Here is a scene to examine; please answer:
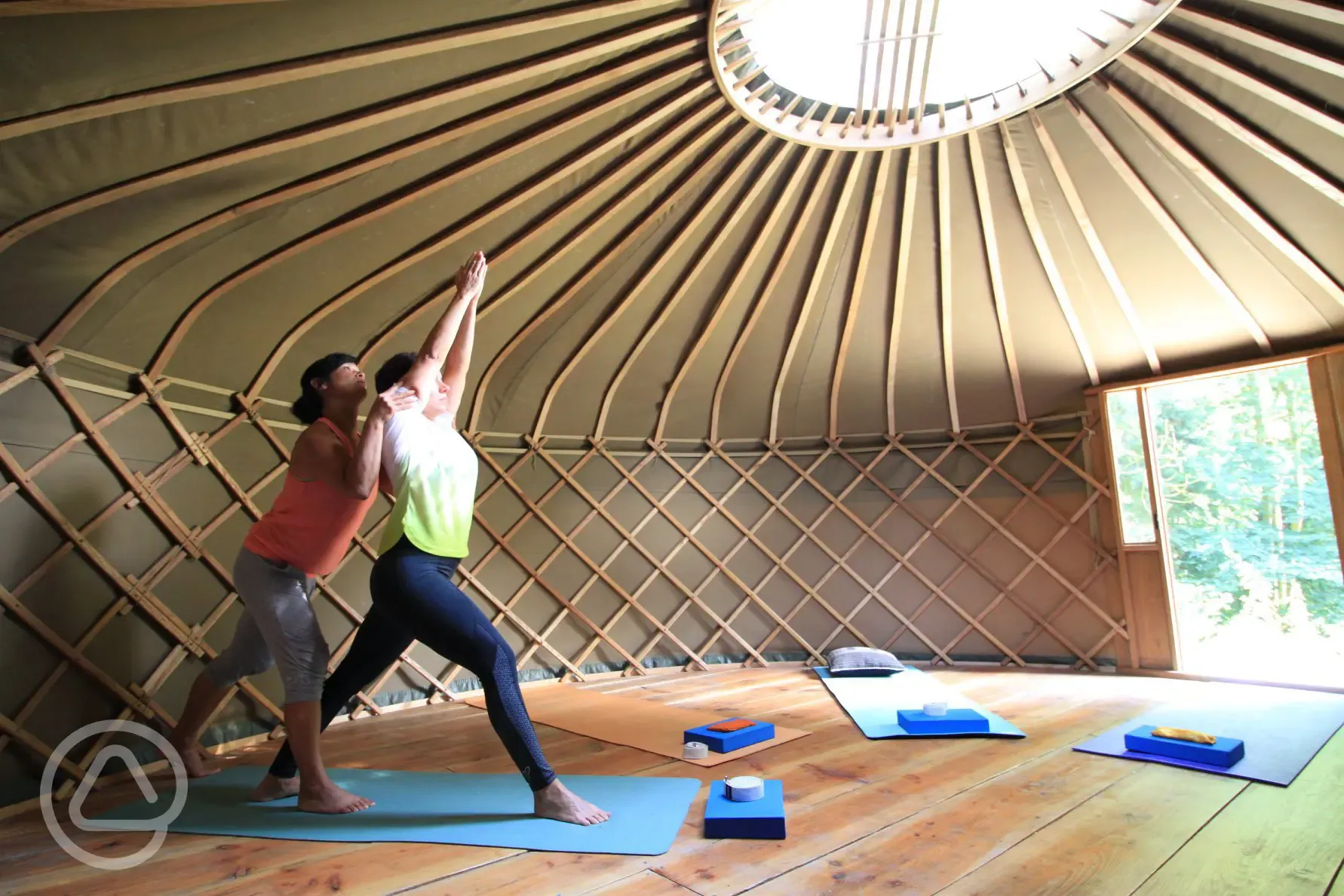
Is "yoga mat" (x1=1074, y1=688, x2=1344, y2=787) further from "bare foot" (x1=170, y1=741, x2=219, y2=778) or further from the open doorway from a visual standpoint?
"bare foot" (x1=170, y1=741, x2=219, y2=778)

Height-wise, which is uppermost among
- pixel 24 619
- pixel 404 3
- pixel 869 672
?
pixel 404 3

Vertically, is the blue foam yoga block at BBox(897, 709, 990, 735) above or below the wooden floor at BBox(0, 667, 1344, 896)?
below

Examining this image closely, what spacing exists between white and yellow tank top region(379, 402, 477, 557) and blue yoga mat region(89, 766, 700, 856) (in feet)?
1.97

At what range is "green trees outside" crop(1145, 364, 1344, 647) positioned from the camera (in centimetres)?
346

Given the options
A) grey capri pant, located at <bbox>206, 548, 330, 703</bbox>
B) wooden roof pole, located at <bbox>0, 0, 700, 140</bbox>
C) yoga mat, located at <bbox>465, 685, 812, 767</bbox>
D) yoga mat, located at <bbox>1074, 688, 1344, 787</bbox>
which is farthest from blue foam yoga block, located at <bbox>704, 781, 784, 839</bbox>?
wooden roof pole, located at <bbox>0, 0, 700, 140</bbox>

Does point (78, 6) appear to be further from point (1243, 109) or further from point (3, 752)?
point (1243, 109)

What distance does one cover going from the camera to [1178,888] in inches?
49.3

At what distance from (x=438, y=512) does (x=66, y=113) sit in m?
1.24

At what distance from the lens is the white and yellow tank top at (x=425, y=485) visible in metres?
1.55

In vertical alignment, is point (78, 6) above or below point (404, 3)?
→ below

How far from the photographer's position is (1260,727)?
2428 mm

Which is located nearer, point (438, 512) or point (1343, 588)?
point (438, 512)

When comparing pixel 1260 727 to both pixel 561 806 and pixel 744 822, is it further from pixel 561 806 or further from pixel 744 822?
pixel 561 806

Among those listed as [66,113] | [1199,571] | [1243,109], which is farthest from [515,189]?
[1199,571]
